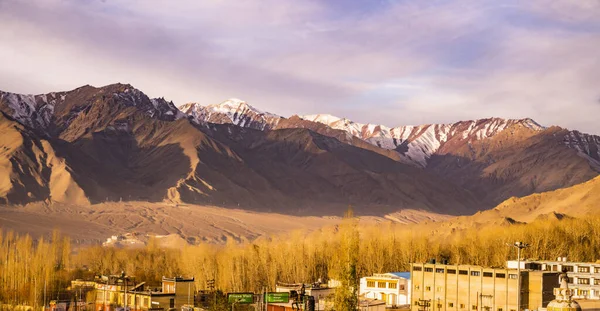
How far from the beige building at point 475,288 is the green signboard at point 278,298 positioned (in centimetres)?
1132

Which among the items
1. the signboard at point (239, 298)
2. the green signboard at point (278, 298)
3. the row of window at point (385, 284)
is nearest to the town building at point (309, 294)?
the green signboard at point (278, 298)

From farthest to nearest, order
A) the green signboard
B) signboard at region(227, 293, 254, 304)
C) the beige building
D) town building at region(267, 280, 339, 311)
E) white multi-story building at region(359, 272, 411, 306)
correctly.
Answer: white multi-story building at region(359, 272, 411, 306) → the green signboard → town building at region(267, 280, 339, 311) → signboard at region(227, 293, 254, 304) → the beige building

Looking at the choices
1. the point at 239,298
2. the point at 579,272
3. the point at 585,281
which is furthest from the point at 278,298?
the point at 579,272

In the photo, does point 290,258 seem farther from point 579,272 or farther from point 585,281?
point 585,281

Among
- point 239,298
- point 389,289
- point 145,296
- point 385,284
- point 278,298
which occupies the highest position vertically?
point 385,284

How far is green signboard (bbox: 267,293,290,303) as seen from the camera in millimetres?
81312

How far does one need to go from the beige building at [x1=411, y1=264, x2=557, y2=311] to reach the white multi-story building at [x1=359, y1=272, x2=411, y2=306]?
936 cm

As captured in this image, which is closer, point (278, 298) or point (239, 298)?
point (239, 298)

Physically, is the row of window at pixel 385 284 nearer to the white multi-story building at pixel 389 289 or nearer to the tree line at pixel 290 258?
the white multi-story building at pixel 389 289

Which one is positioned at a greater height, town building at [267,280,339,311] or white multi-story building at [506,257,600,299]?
white multi-story building at [506,257,600,299]

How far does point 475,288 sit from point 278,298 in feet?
58.1

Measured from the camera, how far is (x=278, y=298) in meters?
82.2

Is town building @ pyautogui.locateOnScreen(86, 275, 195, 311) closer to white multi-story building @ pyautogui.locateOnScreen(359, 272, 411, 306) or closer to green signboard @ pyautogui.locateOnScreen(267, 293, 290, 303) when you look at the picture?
green signboard @ pyautogui.locateOnScreen(267, 293, 290, 303)

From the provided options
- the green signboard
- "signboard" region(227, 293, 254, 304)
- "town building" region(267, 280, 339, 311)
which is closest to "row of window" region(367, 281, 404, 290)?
"town building" region(267, 280, 339, 311)
